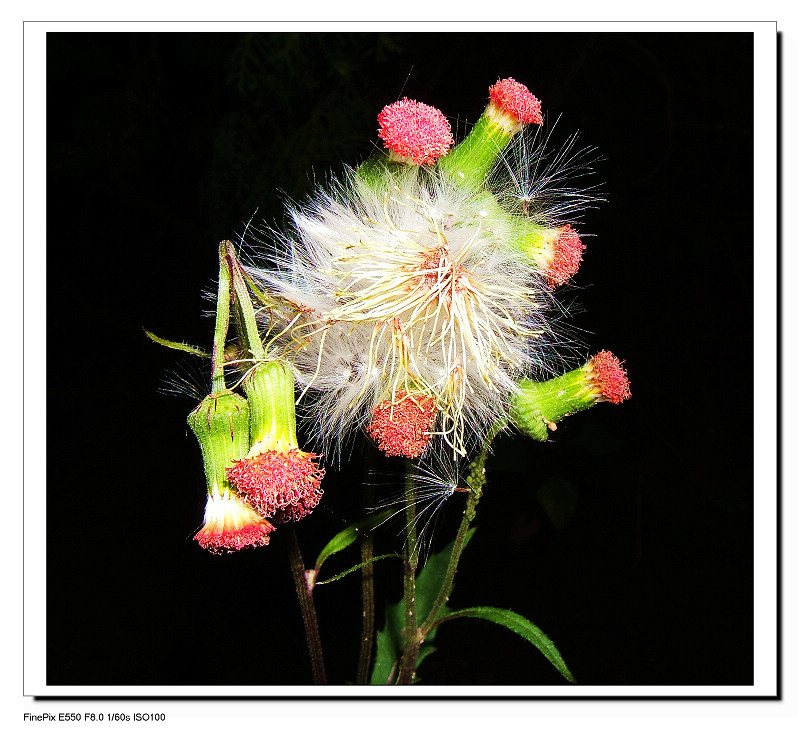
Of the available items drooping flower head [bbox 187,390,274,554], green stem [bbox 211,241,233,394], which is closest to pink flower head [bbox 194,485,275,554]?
drooping flower head [bbox 187,390,274,554]

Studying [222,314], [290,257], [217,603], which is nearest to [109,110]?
[290,257]

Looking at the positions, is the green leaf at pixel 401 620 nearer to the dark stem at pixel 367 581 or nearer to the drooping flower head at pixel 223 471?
the dark stem at pixel 367 581

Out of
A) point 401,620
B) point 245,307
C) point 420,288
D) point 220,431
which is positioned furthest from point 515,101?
point 401,620

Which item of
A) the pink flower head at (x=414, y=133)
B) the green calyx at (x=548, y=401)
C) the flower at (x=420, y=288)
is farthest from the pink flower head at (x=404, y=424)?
the pink flower head at (x=414, y=133)

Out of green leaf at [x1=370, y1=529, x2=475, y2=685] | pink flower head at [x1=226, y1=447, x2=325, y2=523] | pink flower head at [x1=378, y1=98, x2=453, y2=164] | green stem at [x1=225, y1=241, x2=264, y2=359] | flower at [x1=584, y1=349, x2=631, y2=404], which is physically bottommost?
green leaf at [x1=370, y1=529, x2=475, y2=685]

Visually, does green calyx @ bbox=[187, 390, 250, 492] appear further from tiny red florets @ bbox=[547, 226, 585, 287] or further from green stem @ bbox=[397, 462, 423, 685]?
tiny red florets @ bbox=[547, 226, 585, 287]
